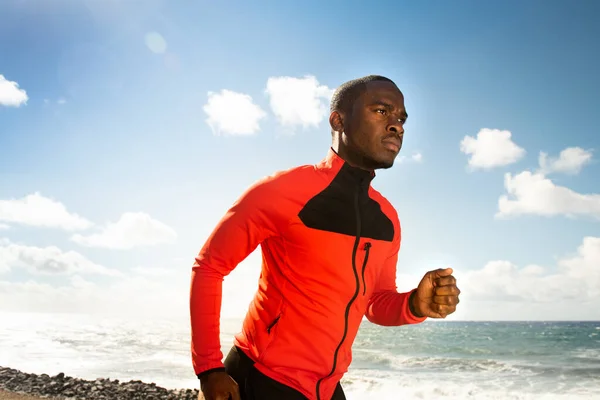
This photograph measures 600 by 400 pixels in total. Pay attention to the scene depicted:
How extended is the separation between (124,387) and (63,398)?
57.2 inches

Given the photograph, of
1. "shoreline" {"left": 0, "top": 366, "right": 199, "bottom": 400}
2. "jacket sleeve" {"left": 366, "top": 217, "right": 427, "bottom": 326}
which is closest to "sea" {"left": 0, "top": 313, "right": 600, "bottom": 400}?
"shoreline" {"left": 0, "top": 366, "right": 199, "bottom": 400}

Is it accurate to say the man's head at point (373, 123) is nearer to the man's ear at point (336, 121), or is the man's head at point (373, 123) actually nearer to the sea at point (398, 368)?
the man's ear at point (336, 121)

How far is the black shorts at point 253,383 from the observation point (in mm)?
1942

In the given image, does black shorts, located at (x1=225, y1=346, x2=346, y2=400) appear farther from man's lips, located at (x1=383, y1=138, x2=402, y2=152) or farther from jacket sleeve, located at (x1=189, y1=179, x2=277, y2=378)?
man's lips, located at (x1=383, y1=138, x2=402, y2=152)

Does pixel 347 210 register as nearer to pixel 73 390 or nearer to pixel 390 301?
pixel 390 301

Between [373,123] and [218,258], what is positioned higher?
[373,123]

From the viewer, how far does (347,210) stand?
2.20 metres

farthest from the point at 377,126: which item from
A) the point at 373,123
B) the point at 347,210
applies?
the point at 347,210

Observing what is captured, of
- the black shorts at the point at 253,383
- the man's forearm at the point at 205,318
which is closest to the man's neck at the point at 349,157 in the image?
the man's forearm at the point at 205,318

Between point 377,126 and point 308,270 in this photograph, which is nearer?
point 308,270

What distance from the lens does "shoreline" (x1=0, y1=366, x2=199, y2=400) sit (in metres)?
9.06

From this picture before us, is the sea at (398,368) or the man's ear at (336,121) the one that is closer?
the man's ear at (336,121)

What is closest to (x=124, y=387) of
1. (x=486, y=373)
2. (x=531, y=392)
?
(x=531, y=392)

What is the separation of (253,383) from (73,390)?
9.06 meters
